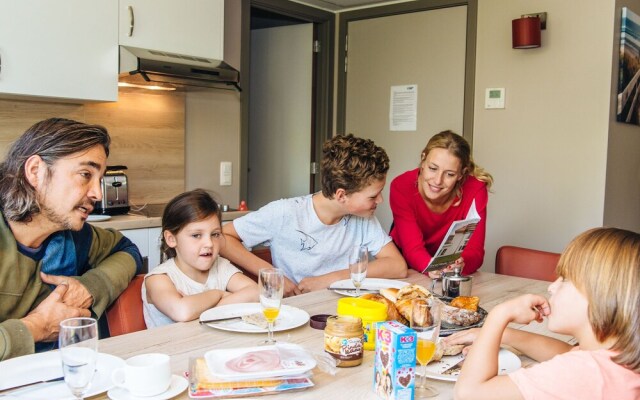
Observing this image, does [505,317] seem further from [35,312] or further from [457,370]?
[35,312]

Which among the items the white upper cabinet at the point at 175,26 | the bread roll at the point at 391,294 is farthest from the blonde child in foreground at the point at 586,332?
the white upper cabinet at the point at 175,26

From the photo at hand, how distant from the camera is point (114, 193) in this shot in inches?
129

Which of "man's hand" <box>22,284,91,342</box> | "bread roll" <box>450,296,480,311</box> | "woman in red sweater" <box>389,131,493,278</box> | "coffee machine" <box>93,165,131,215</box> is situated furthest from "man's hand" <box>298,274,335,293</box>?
"coffee machine" <box>93,165,131,215</box>

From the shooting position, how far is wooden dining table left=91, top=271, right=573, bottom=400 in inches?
47.5

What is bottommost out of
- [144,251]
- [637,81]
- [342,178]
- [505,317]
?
[144,251]

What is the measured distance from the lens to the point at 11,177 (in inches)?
62.9

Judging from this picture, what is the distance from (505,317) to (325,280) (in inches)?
40.0

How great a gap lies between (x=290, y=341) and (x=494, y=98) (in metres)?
2.82

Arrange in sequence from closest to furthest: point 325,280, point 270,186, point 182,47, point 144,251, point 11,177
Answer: point 11,177, point 325,280, point 144,251, point 182,47, point 270,186

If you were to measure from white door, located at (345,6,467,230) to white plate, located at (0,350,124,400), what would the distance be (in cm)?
320

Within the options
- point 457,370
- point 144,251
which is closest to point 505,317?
point 457,370

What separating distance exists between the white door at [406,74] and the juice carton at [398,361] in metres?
3.08

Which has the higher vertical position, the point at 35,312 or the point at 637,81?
the point at 637,81

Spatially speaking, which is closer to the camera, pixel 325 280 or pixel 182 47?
pixel 325 280
